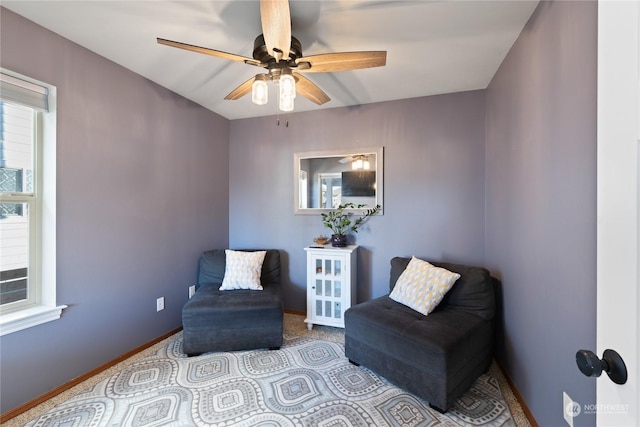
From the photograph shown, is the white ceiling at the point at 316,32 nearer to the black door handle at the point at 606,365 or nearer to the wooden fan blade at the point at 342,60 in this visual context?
the wooden fan blade at the point at 342,60

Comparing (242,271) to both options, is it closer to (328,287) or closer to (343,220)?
(328,287)

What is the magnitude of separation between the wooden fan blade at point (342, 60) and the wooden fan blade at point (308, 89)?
177 mm

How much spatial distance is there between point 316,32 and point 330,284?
84.7 inches

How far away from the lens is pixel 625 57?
570 mm

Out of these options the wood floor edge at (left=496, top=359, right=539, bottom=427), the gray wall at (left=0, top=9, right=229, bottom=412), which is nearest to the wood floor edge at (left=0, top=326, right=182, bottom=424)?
the gray wall at (left=0, top=9, right=229, bottom=412)

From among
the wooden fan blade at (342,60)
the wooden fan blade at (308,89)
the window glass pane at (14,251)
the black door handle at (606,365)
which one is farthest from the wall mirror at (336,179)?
the black door handle at (606,365)

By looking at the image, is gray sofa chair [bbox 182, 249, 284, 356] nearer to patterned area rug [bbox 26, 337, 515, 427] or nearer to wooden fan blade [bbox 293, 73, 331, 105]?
patterned area rug [bbox 26, 337, 515, 427]

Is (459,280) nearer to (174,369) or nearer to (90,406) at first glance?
(174,369)

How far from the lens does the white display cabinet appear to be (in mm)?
2719

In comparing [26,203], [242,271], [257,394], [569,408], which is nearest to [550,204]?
[569,408]

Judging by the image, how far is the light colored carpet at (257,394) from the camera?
163cm

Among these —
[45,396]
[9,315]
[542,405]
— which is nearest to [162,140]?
[9,315]

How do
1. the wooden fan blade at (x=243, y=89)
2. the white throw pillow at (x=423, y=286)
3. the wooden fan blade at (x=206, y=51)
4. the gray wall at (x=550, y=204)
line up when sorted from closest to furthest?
the gray wall at (x=550, y=204), the wooden fan blade at (x=206, y=51), the wooden fan blade at (x=243, y=89), the white throw pillow at (x=423, y=286)

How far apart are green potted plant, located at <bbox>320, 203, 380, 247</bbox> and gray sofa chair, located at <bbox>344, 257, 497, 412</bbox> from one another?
822mm
